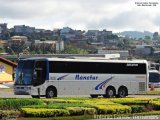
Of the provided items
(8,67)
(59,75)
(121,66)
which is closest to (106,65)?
(121,66)

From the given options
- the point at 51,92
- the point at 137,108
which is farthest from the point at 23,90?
the point at 137,108

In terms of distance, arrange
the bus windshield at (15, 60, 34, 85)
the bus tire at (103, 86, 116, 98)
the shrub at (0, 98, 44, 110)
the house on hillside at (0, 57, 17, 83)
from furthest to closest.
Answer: the house on hillside at (0, 57, 17, 83) < the bus tire at (103, 86, 116, 98) < the bus windshield at (15, 60, 34, 85) < the shrub at (0, 98, 44, 110)

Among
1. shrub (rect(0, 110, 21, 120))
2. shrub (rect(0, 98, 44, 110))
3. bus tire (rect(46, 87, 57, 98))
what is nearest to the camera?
shrub (rect(0, 110, 21, 120))

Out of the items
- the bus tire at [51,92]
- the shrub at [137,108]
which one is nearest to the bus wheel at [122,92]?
the bus tire at [51,92]

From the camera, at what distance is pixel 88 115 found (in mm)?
20875

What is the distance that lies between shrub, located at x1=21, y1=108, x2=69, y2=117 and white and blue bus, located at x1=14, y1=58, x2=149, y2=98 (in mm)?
13962

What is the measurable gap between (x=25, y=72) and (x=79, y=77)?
4.19 metres

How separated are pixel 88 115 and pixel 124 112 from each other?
88.0 inches

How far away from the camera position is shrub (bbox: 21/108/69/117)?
19.8 m

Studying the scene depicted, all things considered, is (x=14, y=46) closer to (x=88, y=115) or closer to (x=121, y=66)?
(x=121, y=66)

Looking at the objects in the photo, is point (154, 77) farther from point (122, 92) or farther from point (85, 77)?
point (85, 77)

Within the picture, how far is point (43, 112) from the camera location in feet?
65.5

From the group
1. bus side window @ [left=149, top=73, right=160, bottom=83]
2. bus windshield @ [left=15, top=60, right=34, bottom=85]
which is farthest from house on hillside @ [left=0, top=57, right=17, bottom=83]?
bus windshield @ [left=15, top=60, right=34, bottom=85]

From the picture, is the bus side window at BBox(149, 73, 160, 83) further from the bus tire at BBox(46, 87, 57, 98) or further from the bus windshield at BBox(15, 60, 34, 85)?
the bus windshield at BBox(15, 60, 34, 85)
